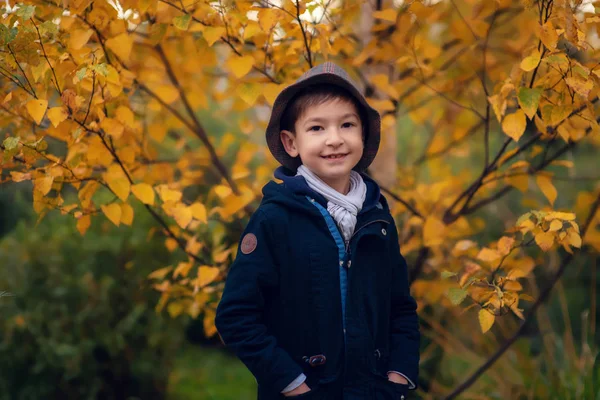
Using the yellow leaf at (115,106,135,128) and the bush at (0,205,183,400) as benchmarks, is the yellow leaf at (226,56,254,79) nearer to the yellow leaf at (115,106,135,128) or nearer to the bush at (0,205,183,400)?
the yellow leaf at (115,106,135,128)

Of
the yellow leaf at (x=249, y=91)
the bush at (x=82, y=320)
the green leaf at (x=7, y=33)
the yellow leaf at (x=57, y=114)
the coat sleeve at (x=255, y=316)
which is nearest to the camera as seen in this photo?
the coat sleeve at (x=255, y=316)

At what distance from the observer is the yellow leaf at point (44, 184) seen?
1878mm

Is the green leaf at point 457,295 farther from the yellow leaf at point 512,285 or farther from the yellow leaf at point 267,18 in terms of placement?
the yellow leaf at point 267,18

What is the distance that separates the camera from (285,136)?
1.87 meters

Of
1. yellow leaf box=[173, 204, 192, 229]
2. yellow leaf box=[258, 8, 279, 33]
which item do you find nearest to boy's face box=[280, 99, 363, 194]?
yellow leaf box=[258, 8, 279, 33]

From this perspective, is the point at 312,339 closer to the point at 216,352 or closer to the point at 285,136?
the point at 285,136

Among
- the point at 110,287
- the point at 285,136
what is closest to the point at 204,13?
the point at 285,136

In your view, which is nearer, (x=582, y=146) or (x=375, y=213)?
(x=375, y=213)

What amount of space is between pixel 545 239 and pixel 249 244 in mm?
918

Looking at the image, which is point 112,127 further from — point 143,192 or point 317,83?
point 317,83

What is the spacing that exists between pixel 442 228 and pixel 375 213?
2.37 ft

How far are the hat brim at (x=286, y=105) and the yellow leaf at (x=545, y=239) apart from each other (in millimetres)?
571

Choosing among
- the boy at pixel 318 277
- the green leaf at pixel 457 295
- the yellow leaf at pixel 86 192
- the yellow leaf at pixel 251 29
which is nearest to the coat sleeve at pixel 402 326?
the boy at pixel 318 277

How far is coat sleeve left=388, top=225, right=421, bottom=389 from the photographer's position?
180 centimetres
